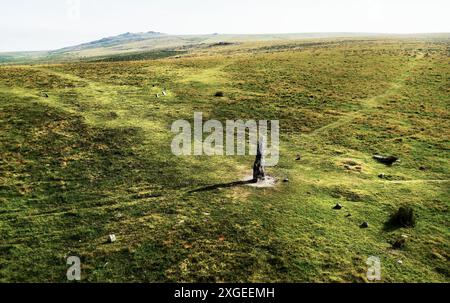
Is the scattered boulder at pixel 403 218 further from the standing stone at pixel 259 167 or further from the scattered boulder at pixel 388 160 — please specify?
the scattered boulder at pixel 388 160

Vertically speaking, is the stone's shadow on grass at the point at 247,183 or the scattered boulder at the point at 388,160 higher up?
the scattered boulder at the point at 388,160

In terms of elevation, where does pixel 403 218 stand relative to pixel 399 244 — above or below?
above

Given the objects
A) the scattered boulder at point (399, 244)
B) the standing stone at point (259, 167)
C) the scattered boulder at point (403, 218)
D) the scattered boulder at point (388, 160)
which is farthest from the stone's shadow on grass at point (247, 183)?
the scattered boulder at point (388, 160)

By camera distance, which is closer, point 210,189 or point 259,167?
point 210,189

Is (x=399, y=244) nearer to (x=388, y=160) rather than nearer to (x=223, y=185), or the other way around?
(x=223, y=185)

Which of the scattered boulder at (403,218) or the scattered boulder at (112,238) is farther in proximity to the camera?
the scattered boulder at (403,218)

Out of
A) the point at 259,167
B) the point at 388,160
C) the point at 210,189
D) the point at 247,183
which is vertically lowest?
the point at 210,189

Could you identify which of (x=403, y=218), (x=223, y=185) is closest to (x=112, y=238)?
(x=223, y=185)
